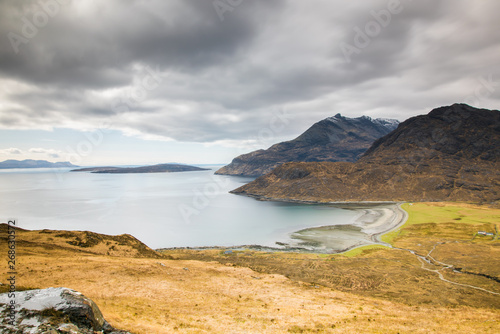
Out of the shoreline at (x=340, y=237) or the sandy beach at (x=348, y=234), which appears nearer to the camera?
the shoreline at (x=340, y=237)

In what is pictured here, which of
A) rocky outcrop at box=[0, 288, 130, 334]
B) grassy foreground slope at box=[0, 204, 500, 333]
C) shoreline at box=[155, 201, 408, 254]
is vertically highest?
rocky outcrop at box=[0, 288, 130, 334]

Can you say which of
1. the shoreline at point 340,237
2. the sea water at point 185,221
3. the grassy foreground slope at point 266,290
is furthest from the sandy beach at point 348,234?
the grassy foreground slope at point 266,290

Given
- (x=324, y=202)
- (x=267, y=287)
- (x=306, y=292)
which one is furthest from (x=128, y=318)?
(x=324, y=202)

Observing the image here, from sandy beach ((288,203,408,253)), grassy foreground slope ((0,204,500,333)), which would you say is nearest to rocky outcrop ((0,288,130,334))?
grassy foreground slope ((0,204,500,333))

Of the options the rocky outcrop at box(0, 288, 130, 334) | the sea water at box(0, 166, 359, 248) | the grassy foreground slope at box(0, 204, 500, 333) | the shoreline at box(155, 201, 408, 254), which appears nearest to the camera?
the rocky outcrop at box(0, 288, 130, 334)

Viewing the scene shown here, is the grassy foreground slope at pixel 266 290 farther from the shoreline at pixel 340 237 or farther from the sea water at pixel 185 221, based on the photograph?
the sea water at pixel 185 221

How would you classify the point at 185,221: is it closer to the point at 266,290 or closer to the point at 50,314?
the point at 266,290

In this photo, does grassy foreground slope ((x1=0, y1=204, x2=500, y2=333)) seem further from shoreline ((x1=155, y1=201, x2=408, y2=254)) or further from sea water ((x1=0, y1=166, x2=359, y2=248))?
sea water ((x1=0, y1=166, x2=359, y2=248))
